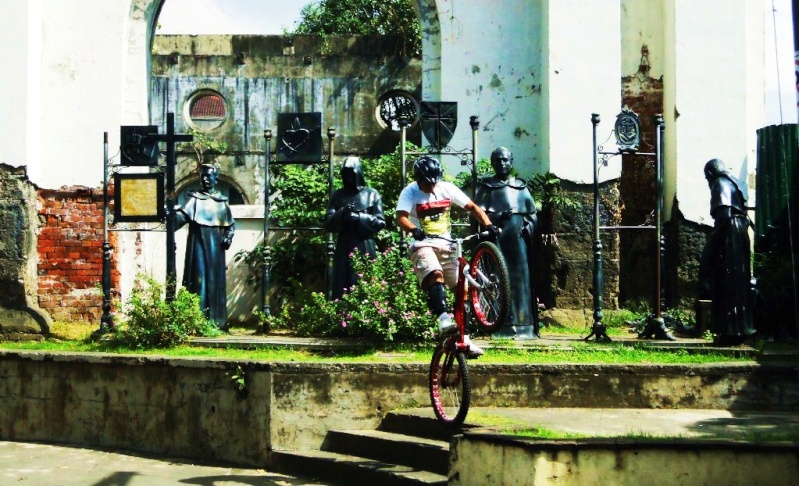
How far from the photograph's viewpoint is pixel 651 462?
22.4 feet

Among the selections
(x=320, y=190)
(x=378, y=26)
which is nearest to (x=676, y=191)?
(x=320, y=190)

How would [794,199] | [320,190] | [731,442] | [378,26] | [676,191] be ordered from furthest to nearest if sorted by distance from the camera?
[378,26] → [320,190] → [676,191] → [794,199] → [731,442]

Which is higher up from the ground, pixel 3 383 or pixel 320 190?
pixel 320 190

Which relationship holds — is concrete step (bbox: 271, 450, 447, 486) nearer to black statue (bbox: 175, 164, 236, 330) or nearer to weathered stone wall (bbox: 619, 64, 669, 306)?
black statue (bbox: 175, 164, 236, 330)

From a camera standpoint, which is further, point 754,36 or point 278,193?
point 278,193

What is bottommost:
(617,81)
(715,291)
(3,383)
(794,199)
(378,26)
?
(3,383)

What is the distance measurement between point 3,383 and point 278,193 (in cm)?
533

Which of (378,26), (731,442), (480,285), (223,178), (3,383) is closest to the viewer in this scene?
(731,442)

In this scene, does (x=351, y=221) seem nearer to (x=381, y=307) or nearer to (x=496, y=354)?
(x=381, y=307)

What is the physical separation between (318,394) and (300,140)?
14.9 ft

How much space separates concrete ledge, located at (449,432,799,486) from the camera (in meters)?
6.70

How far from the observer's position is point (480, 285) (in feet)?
A: 26.1

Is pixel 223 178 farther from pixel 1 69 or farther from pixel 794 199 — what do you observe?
pixel 794 199

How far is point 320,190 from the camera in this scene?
1534cm
